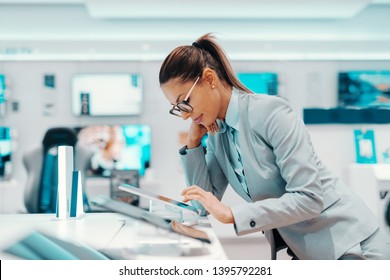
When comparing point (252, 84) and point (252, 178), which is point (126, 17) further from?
point (252, 178)

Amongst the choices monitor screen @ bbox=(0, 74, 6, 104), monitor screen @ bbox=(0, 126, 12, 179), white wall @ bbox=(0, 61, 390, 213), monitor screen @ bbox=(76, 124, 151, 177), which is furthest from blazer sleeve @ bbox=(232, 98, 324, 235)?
monitor screen @ bbox=(0, 74, 6, 104)

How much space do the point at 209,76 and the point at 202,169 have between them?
282 mm

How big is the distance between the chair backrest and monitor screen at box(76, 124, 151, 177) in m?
0.86

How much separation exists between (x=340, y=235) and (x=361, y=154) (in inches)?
67.8

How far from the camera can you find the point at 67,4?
3615 mm

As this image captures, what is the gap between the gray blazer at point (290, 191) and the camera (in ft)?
3.05

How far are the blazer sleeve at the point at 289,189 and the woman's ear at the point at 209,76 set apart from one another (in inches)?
7.7

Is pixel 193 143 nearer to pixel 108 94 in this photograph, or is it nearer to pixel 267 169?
pixel 267 169

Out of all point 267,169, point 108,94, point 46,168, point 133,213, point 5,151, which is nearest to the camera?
point 133,213

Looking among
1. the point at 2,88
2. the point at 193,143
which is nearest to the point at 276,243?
the point at 193,143

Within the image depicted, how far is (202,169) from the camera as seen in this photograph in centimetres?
121

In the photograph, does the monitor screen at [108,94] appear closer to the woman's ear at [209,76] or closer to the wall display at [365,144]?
the wall display at [365,144]

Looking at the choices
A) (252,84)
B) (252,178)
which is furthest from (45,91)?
(252,178)
